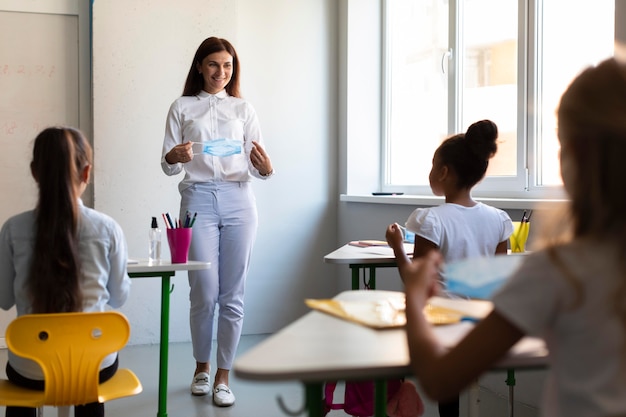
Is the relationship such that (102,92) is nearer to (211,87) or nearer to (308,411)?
(211,87)

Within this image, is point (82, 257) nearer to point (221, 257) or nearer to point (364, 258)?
point (364, 258)

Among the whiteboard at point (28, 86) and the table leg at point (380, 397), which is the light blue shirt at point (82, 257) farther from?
the whiteboard at point (28, 86)

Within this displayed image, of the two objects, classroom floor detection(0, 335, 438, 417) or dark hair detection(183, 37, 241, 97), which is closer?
classroom floor detection(0, 335, 438, 417)

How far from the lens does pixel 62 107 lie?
480 cm

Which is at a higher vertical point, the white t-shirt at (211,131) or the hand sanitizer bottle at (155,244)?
the white t-shirt at (211,131)

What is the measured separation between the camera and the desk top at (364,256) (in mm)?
2883

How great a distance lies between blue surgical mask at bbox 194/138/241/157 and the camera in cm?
338

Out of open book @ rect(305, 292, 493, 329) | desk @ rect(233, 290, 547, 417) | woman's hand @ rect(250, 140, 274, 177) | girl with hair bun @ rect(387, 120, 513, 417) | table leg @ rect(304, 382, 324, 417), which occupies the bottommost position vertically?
table leg @ rect(304, 382, 324, 417)

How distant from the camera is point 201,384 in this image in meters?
3.69

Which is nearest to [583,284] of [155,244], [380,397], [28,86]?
[380,397]

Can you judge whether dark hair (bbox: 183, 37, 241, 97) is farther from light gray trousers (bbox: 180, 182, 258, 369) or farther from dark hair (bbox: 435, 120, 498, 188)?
dark hair (bbox: 435, 120, 498, 188)

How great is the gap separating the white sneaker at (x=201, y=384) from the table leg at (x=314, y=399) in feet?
7.81

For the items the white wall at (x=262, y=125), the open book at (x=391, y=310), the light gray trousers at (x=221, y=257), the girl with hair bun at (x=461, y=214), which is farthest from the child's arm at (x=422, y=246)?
the white wall at (x=262, y=125)

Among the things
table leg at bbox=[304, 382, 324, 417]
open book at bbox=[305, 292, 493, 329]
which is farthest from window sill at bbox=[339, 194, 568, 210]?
table leg at bbox=[304, 382, 324, 417]
